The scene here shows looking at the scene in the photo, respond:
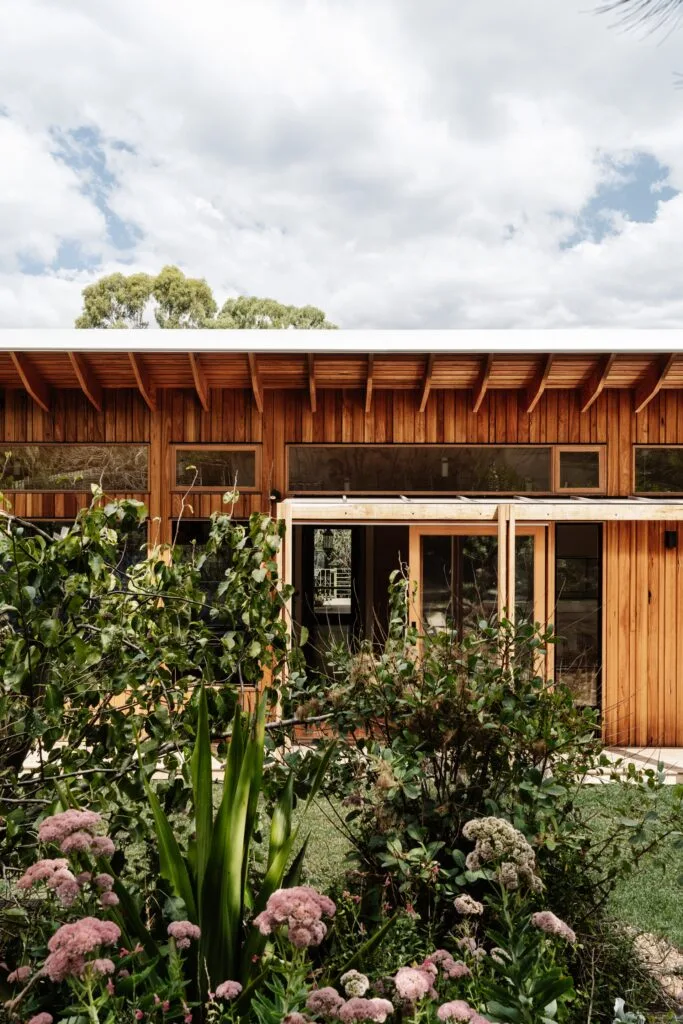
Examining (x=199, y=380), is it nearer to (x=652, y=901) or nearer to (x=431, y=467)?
(x=431, y=467)

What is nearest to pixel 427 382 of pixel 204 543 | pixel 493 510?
pixel 493 510

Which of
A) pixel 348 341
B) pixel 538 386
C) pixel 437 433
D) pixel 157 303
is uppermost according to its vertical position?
pixel 157 303

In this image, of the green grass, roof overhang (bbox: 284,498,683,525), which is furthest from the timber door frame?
the green grass

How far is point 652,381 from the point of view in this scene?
7047mm

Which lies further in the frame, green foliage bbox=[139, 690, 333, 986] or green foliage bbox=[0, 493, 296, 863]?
green foliage bbox=[0, 493, 296, 863]

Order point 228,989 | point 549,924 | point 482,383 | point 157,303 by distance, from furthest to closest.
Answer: point 157,303
point 482,383
point 549,924
point 228,989

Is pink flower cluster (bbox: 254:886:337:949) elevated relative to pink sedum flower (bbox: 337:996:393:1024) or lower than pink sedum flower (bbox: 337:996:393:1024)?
elevated

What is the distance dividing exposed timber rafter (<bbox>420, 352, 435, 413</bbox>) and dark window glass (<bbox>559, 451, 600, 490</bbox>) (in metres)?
1.51

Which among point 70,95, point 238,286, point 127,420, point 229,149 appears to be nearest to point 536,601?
point 127,420

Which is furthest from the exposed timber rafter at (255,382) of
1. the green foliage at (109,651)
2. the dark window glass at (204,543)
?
the green foliage at (109,651)

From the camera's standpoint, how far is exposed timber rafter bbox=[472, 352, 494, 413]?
272 inches

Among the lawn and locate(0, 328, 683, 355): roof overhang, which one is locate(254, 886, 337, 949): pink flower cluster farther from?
locate(0, 328, 683, 355): roof overhang

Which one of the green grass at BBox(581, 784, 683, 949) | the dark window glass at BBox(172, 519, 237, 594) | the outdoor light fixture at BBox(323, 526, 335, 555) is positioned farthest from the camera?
the outdoor light fixture at BBox(323, 526, 335, 555)

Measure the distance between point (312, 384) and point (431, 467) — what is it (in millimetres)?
1492
